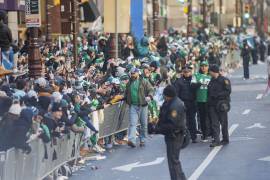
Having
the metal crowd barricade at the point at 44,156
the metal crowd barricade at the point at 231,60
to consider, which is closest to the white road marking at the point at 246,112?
the metal crowd barricade at the point at 44,156

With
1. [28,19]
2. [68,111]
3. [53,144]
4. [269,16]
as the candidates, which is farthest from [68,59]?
[269,16]

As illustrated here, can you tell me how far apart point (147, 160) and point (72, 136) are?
2.58 meters

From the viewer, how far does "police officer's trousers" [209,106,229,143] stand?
22438 mm

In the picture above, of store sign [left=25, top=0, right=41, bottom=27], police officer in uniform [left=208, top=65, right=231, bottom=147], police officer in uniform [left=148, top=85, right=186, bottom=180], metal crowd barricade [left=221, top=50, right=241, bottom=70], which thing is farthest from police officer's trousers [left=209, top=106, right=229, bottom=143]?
metal crowd barricade [left=221, top=50, right=241, bottom=70]

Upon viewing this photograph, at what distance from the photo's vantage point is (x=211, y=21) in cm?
7212

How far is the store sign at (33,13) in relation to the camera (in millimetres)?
21500

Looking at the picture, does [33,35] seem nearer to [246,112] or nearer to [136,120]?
[136,120]

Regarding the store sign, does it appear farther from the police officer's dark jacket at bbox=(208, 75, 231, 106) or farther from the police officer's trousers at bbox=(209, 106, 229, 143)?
the police officer's trousers at bbox=(209, 106, 229, 143)

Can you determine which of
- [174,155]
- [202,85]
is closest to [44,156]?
[174,155]

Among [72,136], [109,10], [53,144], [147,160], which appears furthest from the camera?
[109,10]

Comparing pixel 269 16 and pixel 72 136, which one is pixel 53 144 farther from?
pixel 269 16

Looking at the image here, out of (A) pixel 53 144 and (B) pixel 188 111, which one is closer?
(A) pixel 53 144

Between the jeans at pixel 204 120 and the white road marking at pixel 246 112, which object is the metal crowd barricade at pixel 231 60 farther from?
the jeans at pixel 204 120

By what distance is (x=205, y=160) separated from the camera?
20359 mm
